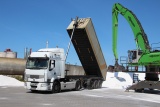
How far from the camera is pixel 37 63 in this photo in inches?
712

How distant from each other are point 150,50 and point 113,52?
4874 mm

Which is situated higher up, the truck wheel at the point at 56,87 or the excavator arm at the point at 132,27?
the excavator arm at the point at 132,27

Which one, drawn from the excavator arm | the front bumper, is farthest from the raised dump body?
the front bumper

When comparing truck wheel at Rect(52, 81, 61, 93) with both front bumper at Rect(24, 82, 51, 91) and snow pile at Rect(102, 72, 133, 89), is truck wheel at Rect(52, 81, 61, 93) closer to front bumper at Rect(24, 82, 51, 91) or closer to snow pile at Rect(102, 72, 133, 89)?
front bumper at Rect(24, 82, 51, 91)

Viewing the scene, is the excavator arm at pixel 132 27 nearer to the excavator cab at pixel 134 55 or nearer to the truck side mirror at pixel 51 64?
the excavator cab at pixel 134 55

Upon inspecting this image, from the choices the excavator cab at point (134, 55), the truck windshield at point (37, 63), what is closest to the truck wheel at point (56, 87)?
the truck windshield at point (37, 63)

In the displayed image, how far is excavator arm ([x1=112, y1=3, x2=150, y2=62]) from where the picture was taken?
23.8 metres

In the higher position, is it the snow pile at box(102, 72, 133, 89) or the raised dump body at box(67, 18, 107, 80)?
the raised dump body at box(67, 18, 107, 80)

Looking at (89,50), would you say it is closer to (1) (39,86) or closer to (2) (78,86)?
(2) (78,86)

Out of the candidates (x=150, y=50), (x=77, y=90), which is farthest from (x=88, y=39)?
(x=150, y=50)

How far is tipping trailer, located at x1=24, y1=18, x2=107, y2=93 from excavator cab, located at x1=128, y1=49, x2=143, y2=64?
239 cm

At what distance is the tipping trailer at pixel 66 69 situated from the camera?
1775 cm

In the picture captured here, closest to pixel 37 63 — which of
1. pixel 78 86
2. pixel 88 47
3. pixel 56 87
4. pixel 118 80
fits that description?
pixel 56 87

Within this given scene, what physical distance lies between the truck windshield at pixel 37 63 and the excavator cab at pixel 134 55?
884 centimetres
